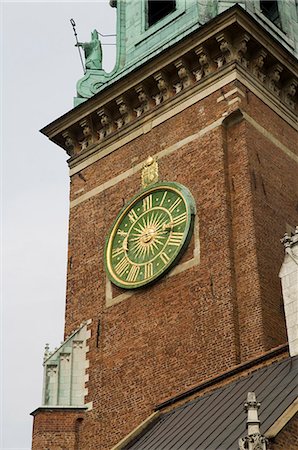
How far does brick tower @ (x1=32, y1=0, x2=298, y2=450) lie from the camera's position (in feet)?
74.5

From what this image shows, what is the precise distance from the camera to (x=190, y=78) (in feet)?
→ 87.2

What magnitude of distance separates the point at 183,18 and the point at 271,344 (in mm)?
10500

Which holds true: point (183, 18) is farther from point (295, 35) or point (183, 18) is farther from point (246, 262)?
point (246, 262)

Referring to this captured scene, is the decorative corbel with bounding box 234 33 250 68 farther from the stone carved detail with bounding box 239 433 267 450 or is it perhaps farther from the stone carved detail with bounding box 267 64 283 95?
the stone carved detail with bounding box 239 433 267 450

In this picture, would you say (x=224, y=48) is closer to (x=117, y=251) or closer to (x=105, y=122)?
(x=105, y=122)

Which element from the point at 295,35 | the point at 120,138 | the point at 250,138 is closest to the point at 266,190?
the point at 250,138

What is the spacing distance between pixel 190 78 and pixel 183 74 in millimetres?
209

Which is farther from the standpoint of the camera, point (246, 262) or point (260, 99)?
point (260, 99)

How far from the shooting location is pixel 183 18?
28.4 m

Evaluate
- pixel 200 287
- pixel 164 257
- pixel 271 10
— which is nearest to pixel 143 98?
pixel 164 257

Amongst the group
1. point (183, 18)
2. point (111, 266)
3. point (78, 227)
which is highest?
point (183, 18)

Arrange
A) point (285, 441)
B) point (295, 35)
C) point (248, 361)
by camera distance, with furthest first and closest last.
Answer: point (295, 35)
point (248, 361)
point (285, 441)

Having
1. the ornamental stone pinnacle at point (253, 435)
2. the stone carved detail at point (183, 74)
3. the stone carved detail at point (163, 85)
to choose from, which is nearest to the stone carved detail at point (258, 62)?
the stone carved detail at point (183, 74)

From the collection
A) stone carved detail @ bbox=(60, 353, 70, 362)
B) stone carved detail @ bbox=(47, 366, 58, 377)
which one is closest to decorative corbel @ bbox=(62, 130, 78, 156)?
stone carved detail @ bbox=(60, 353, 70, 362)
